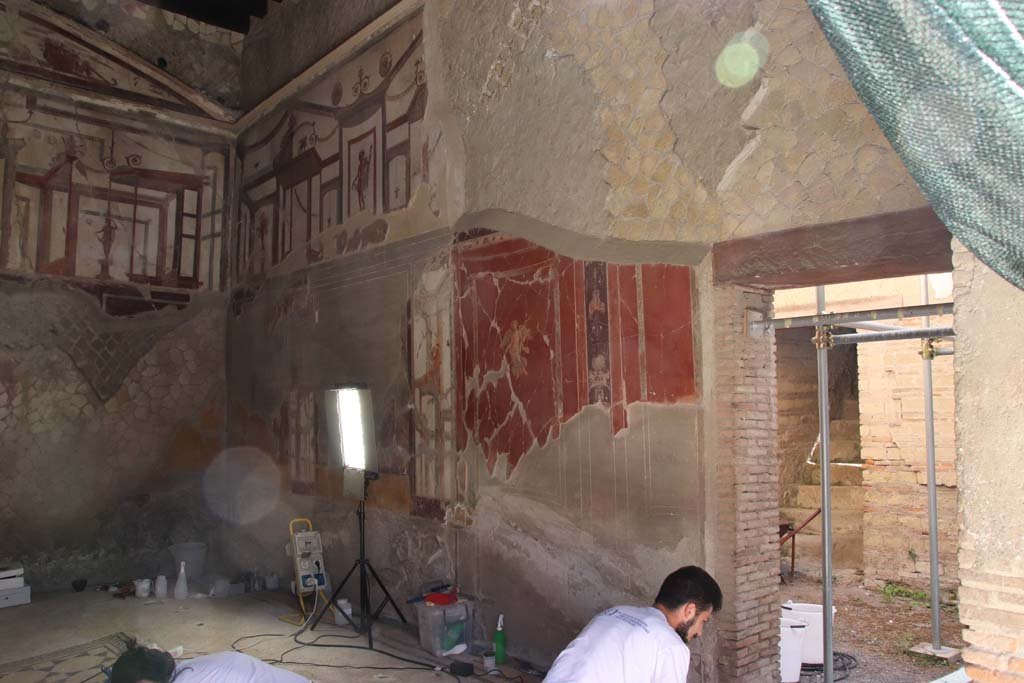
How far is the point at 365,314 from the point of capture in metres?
6.75

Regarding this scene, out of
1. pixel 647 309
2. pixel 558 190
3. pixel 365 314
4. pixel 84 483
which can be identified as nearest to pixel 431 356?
pixel 365 314

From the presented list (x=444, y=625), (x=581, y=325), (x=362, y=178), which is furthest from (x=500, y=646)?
(x=362, y=178)

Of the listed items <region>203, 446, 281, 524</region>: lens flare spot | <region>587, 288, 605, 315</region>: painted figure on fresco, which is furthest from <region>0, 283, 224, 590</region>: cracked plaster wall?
<region>587, 288, 605, 315</region>: painted figure on fresco

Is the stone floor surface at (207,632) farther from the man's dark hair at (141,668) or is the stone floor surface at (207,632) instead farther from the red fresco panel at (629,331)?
the man's dark hair at (141,668)

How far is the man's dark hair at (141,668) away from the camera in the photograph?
2936mm

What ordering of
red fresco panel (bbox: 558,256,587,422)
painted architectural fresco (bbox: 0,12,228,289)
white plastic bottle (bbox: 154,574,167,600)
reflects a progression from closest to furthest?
1. red fresco panel (bbox: 558,256,587,422)
2. white plastic bottle (bbox: 154,574,167,600)
3. painted architectural fresco (bbox: 0,12,228,289)

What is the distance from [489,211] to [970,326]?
3739 millimetres

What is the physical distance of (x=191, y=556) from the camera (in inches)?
311

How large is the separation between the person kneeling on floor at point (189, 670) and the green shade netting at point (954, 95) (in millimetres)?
2975

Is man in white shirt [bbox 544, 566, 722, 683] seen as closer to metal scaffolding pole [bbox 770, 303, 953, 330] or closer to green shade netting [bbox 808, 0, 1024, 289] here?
metal scaffolding pole [bbox 770, 303, 953, 330]

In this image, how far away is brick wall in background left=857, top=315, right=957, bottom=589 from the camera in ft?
22.3

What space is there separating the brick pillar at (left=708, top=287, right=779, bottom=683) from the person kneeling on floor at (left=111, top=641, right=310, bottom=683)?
2.09 m

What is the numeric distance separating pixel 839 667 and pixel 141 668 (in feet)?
13.5

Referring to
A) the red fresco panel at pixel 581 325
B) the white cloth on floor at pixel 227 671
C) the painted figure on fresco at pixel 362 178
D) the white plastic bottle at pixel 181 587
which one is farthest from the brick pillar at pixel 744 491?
the white plastic bottle at pixel 181 587
